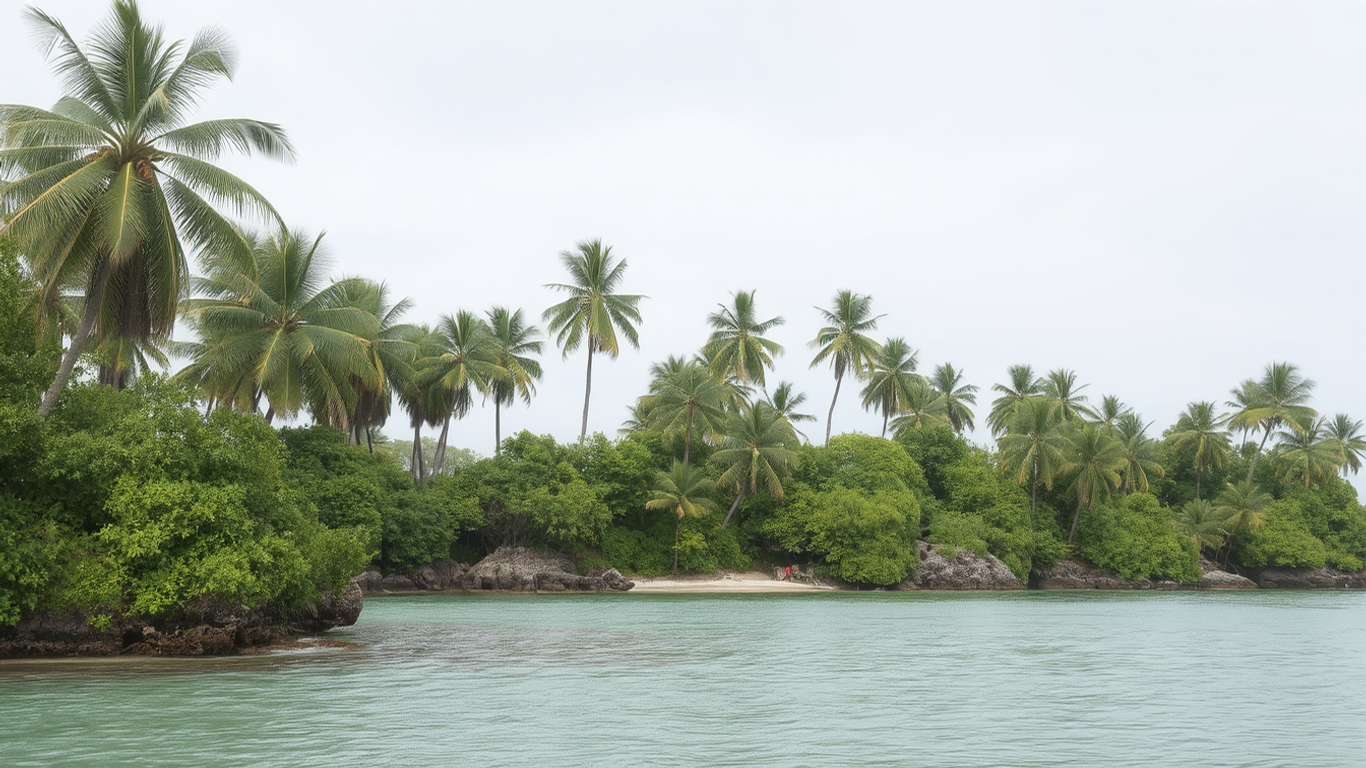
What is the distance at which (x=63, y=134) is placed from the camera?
1952cm

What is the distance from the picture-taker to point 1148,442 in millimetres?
67500

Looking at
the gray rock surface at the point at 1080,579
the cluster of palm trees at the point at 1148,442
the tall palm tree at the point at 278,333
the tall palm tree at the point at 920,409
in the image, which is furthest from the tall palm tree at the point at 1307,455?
the tall palm tree at the point at 278,333

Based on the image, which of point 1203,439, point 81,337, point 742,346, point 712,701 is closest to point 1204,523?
point 1203,439

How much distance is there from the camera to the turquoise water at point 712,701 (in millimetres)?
11297

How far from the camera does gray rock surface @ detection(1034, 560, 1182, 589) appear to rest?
214ft

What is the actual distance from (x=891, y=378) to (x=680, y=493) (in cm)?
2089

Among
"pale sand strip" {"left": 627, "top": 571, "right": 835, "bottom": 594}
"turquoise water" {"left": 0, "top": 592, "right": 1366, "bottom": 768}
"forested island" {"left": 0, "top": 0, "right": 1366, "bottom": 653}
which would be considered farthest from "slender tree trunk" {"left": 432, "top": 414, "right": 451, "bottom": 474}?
"turquoise water" {"left": 0, "top": 592, "right": 1366, "bottom": 768}

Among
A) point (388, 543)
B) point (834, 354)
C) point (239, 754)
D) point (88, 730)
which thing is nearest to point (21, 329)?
point (88, 730)

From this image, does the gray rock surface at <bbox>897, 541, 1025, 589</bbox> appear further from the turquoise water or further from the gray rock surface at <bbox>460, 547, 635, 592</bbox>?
the turquoise water

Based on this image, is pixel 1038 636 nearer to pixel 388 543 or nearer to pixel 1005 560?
pixel 388 543

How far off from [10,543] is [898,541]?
4545 cm

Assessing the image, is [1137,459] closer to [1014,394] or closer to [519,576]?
[1014,394]

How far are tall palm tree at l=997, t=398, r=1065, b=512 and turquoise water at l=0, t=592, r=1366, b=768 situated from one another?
3381cm

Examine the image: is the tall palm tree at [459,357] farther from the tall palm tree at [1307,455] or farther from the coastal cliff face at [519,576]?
the tall palm tree at [1307,455]
